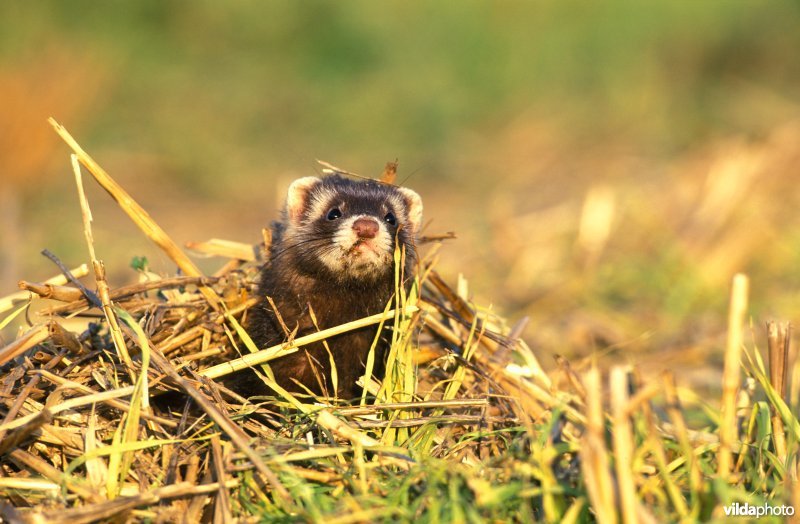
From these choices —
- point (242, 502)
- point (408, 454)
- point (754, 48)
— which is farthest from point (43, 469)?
point (754, 48)

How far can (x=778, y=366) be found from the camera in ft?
13.2

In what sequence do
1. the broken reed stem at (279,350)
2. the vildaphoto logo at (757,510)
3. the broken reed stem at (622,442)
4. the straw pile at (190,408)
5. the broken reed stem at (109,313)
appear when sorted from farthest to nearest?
the broken reed stem at (279,350)
the broken reed stem at (109,313)
the straw pile at (190,408)
the vildaphoto logo at (757,510)
the broken reed stem at (622,442)

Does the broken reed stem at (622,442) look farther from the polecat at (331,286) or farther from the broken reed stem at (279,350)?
the polecat at (331,286)

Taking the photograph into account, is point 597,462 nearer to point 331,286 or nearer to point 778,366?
point 778,366

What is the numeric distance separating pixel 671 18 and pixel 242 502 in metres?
16.0

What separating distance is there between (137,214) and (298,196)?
88 cm

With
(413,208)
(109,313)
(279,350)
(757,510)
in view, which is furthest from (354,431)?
(413,208)

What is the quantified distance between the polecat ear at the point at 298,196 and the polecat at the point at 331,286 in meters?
0.16

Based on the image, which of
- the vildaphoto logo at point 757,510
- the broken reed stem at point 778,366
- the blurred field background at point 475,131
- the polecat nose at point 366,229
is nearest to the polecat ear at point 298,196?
the polecat nose at point 366,229

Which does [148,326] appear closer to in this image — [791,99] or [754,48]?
[791,99]

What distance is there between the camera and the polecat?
439 cm

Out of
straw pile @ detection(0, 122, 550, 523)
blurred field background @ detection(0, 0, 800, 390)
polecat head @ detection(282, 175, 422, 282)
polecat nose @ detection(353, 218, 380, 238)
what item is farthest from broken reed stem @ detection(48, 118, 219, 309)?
blurred field background @ detection(0, 0, 800, 390)

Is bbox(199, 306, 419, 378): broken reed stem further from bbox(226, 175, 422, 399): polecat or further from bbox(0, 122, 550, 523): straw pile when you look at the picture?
bbox(226, 175, 422, 399): polecat

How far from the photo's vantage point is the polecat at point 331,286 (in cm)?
439
